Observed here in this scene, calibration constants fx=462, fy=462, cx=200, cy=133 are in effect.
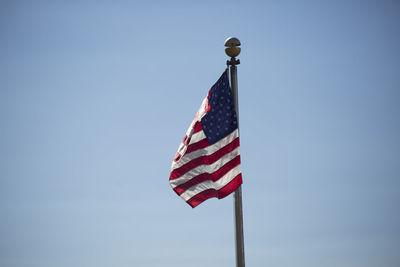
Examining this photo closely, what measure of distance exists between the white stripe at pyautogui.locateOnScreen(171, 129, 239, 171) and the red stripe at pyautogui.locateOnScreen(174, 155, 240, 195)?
0.60 meters

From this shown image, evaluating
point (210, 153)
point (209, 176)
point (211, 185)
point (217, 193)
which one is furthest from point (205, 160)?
point (217, 193)

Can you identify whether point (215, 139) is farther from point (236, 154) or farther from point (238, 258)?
point (238, 258)

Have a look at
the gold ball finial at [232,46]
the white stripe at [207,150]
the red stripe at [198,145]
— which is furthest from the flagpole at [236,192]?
the red stripe at [198,145]

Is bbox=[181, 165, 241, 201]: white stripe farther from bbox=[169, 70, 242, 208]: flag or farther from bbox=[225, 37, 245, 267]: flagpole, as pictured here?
bbox=[225, 37, 245, 267]: flagpole

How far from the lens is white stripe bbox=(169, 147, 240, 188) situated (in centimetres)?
1479

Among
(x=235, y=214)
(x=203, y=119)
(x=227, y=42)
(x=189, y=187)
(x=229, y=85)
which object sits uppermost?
(x=227, y=42)

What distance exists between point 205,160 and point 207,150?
13.6 inches

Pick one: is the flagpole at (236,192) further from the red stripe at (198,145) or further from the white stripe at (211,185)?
the red stripe at (198,145)

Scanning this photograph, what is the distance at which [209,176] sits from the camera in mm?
15227

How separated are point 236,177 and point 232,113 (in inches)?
83.2

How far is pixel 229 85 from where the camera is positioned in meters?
15.5

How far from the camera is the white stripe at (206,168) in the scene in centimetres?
1479

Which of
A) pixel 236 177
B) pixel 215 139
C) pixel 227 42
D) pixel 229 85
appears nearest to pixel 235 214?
pixel 236 177

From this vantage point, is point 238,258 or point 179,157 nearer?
point 238,258
